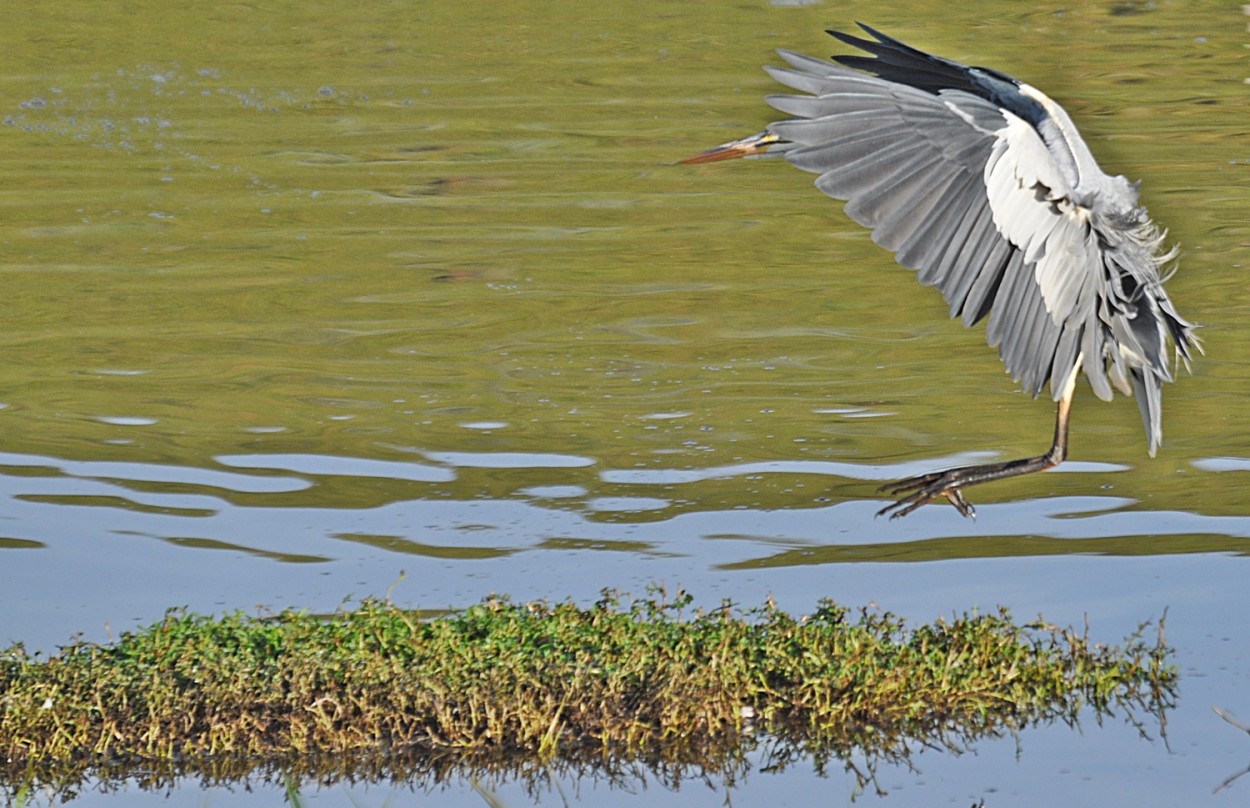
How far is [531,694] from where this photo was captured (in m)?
4.02

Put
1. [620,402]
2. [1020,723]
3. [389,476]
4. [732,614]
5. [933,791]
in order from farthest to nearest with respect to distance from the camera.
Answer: [620,402]
[389,476]
[732,614]
[1020,723]
[933,791]

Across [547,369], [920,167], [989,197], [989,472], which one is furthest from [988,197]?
[547,369]

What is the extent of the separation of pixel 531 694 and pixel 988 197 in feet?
5.11

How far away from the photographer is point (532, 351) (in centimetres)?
732

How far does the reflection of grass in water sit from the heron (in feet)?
2.51

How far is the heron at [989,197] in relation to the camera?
4.18 m

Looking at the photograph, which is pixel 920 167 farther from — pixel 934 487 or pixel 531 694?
pixel 531 694

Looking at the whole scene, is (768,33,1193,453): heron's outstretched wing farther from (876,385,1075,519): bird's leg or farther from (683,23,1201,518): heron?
(876,385,1075,519): bird's leg

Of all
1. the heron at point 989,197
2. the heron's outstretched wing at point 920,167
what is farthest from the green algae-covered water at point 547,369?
the heron's outstretched wing at point 920,167

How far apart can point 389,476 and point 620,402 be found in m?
1.09

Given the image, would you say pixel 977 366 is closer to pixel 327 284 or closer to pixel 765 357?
pixel 765 357

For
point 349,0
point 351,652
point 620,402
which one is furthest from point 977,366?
point 349,0

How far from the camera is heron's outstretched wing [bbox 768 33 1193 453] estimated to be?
418cm

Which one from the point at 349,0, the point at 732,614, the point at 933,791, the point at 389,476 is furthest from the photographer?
the point at 349,0
